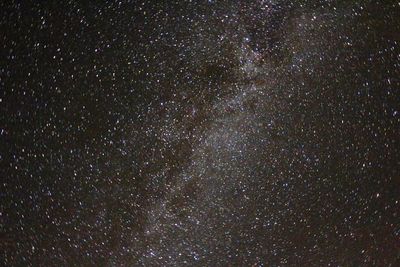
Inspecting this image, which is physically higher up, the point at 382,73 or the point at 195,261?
the point at 382,73

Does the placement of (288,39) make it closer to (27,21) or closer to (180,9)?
(180,9)

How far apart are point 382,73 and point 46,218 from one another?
23.6 inches

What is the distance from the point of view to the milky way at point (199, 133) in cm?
86

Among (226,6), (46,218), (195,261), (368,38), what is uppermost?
(226,6)

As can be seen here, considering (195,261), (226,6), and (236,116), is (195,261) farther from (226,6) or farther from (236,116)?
(226,6)

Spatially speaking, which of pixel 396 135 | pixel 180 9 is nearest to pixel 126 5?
pixel 180 9

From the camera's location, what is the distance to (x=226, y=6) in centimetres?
87

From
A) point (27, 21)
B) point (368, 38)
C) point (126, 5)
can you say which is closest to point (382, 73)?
point (368, 38)

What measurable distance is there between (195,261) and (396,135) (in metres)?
0.40

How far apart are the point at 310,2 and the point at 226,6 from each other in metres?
0.14

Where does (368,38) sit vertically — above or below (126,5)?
below

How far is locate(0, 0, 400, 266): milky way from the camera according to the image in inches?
33.9

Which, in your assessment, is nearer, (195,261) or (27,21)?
(27,21)

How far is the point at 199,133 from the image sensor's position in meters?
0.90
